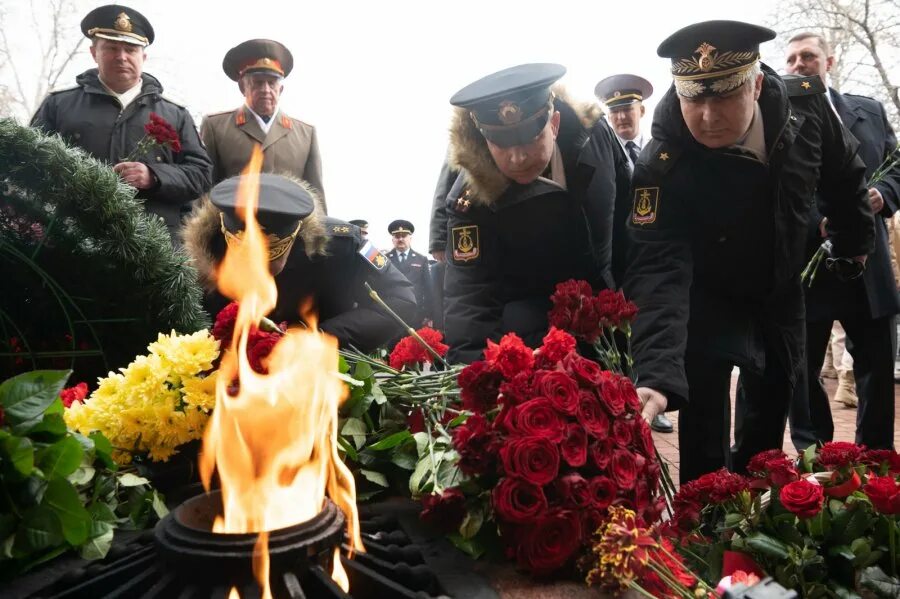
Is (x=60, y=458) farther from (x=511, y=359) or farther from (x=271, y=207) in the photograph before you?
(x=271, y=207)

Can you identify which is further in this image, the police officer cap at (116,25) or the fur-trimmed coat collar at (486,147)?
the police officer cap at (116,25)

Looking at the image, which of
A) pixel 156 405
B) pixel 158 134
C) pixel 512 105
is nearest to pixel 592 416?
pixel 156 405

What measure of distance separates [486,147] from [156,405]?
1.51m

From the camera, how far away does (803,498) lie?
1.65 m

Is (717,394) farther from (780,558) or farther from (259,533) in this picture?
(259,533)

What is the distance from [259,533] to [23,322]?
1.51m

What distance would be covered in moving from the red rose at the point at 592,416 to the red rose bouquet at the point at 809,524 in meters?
0.56

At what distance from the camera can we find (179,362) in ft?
5.57

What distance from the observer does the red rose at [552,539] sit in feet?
4.45

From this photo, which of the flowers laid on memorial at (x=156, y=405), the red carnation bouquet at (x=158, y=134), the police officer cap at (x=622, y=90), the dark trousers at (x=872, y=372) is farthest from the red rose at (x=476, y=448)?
the police officer cap at (x=622, y=90)

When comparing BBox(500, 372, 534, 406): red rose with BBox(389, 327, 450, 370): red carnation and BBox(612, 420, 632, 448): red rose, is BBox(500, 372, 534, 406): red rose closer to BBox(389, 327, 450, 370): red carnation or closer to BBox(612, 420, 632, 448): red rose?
BBox(612, 420, 632, 448): red rose

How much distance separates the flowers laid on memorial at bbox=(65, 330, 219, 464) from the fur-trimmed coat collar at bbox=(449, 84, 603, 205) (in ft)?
4.19

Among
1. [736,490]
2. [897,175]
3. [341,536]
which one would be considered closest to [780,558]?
[736,490]

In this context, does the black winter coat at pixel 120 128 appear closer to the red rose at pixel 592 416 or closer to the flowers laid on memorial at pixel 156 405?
the flowers laid on memorial at pixel 156 405
